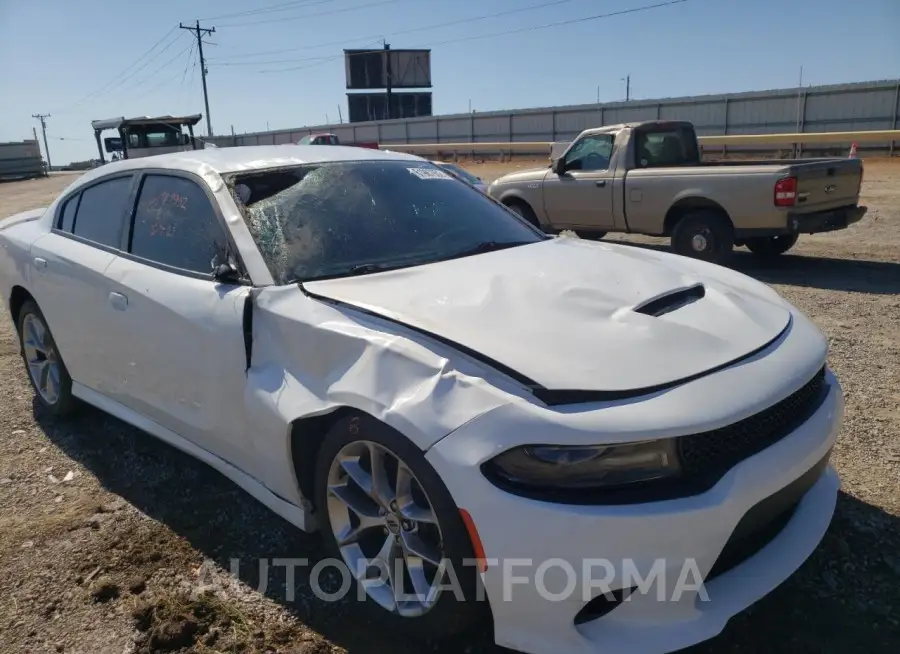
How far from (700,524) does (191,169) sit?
8.89 feet

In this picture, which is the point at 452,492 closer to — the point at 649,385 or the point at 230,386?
the point at 649,385

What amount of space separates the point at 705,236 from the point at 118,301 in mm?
6967

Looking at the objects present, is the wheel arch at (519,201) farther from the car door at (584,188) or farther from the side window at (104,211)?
the side window at (104,211)

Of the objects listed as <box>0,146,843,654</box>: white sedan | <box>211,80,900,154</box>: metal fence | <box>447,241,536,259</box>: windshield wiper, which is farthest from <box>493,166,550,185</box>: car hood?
<box>211,80,900,154</box>: metal fence

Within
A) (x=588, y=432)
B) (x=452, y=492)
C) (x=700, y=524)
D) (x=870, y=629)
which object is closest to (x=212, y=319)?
(x=452, y=492)

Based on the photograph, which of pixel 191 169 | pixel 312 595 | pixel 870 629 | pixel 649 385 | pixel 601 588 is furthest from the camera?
pixel 191 169

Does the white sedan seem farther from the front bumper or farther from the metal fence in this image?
the metal fence

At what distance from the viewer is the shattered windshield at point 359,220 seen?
3.04 m

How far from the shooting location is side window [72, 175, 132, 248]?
3844 mm

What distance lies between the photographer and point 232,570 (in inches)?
117

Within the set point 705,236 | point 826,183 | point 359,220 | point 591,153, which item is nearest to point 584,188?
point 591,153

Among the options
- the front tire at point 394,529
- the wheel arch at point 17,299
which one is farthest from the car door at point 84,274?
the front tire at point 394,529

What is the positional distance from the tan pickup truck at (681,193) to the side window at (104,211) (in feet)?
21.8

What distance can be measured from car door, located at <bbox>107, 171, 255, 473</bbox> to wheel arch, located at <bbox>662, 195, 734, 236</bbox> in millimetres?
6681
